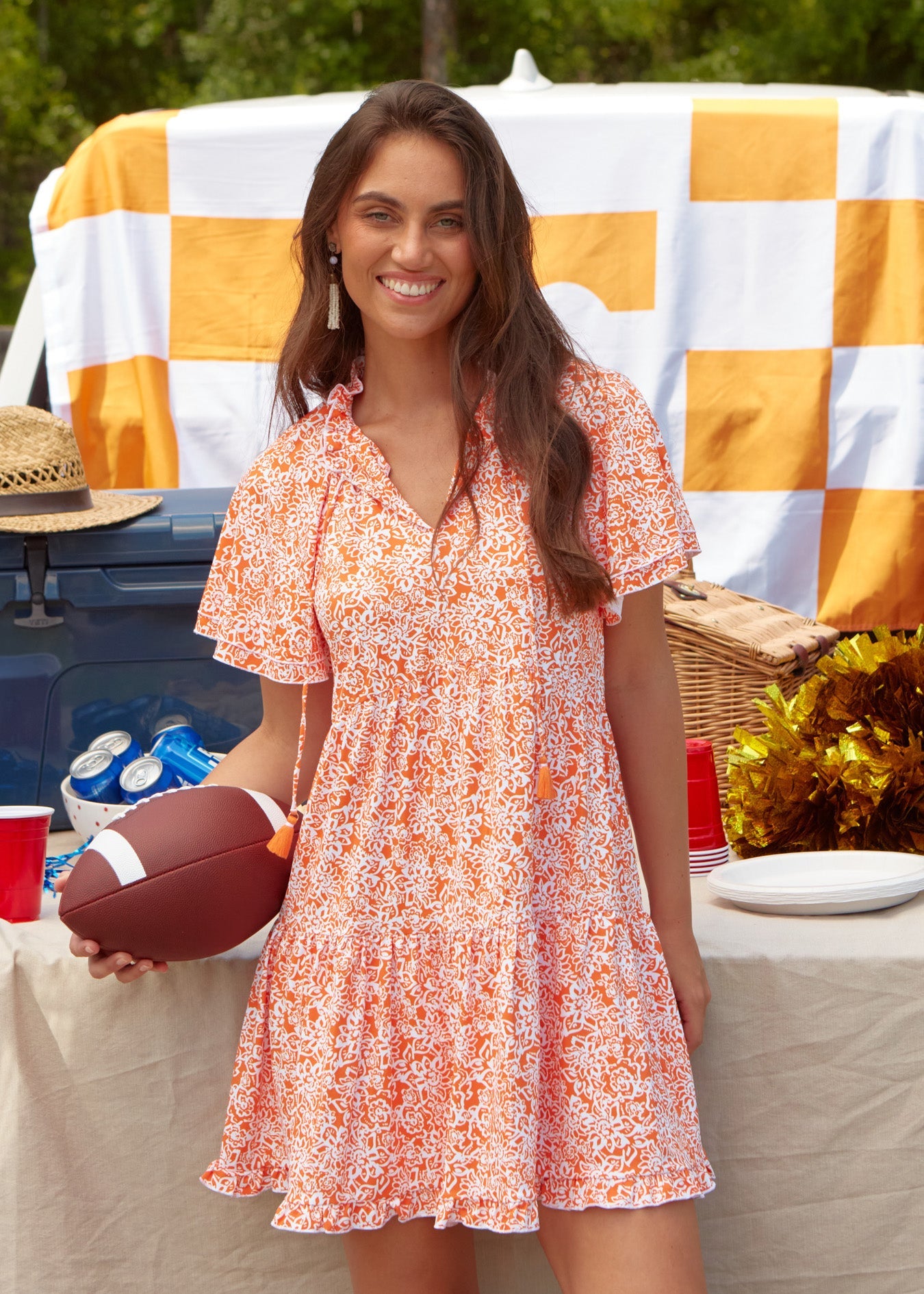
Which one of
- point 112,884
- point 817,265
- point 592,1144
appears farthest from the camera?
point 817,265

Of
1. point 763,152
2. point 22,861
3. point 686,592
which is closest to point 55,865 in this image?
point 22,861

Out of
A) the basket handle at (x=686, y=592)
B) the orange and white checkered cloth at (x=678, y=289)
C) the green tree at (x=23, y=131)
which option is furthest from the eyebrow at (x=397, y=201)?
the green tree at (x=23, y=131)

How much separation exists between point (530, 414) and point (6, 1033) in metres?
0.99

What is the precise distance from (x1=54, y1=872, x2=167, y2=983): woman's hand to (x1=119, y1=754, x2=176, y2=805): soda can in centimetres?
49

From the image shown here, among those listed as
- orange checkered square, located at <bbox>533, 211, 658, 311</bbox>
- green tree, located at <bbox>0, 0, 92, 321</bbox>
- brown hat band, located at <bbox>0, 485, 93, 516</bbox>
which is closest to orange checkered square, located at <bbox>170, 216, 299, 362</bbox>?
orange checkered square, located at <bbox>533, 211, 658, 311</bbox>

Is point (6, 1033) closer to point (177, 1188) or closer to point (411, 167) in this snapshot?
point (177, 1188)

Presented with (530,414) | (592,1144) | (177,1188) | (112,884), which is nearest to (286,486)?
(530,414)

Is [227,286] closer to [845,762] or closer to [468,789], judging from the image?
[845,762]

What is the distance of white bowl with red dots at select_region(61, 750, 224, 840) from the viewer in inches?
83.4

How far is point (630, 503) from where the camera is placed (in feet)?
4.99

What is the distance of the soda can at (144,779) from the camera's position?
212 cm

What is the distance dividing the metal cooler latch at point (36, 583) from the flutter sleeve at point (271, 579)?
81 cm

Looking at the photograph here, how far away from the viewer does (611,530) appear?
1518 millimetres

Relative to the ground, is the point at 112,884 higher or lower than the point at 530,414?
lower
